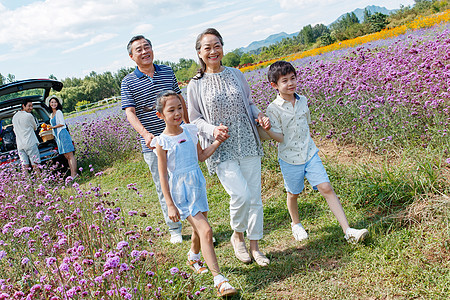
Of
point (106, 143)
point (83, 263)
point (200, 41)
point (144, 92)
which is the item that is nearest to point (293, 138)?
point (200, 41)

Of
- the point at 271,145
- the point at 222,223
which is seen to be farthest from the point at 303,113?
the point at 271,145

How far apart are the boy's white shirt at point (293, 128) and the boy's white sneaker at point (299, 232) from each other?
68cm

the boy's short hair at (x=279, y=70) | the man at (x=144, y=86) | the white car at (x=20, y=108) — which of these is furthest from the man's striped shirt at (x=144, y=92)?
the white car at (x=20, y=108)

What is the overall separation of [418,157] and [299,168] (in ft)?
4.48

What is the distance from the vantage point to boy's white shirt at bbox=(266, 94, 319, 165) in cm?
356

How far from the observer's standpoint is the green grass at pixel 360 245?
2.83 metres

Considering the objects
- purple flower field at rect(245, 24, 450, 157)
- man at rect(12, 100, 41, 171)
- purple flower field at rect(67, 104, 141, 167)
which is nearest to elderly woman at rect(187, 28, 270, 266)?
purple flower field at rect(245, 24, 450, 157)

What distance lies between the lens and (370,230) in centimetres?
347

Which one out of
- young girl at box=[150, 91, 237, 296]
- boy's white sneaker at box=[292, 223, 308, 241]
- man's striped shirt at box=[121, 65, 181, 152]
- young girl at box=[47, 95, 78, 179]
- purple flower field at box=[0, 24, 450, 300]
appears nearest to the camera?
purple flower field at box=[0, 24, 450, 300]

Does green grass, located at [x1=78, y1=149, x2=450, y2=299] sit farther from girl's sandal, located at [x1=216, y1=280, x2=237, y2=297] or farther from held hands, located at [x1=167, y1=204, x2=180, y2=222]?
held hands, located at [x1=167, y1=204, x2=180, y2=222]

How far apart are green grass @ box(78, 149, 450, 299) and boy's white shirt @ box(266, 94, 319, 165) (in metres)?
0.81

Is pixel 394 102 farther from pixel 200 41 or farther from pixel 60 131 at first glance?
pixel 60 131

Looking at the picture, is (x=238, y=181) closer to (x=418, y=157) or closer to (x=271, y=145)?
(x=418, y=157)

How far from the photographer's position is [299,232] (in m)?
3.82
